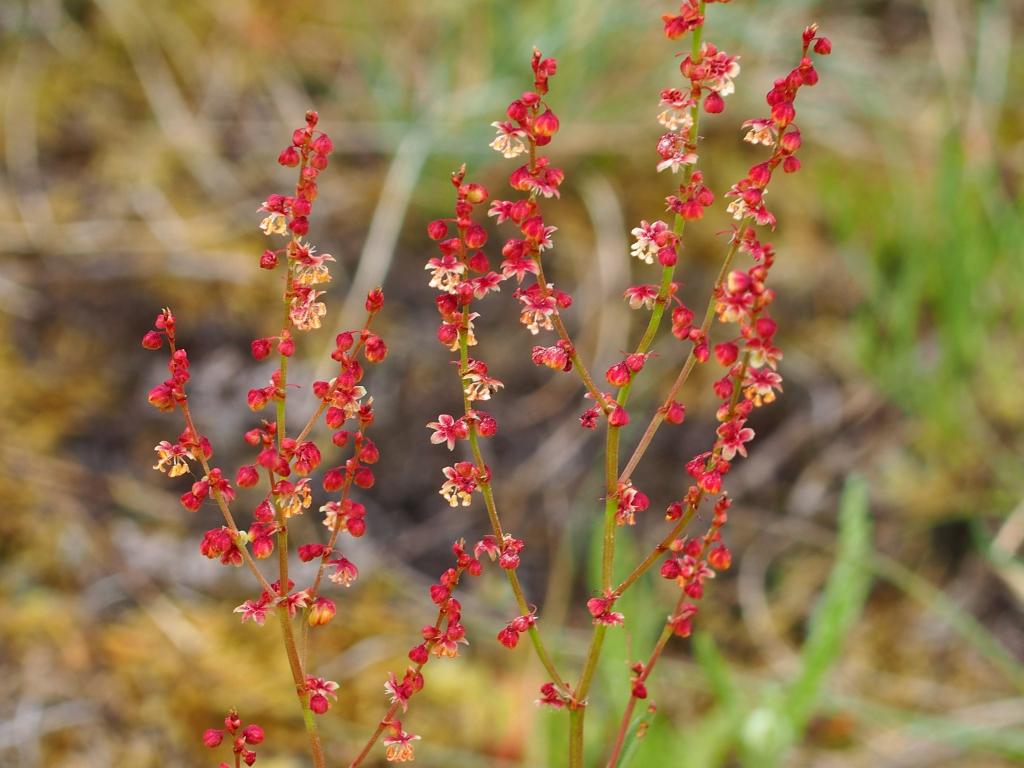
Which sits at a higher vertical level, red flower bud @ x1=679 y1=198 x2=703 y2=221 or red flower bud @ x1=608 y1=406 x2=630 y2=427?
red flower bud @ x1=679 y1=198 x2=703 y2=221

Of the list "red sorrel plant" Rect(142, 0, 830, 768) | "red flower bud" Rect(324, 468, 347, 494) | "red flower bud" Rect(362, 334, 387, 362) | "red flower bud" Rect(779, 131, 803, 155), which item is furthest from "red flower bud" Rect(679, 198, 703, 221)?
"red flower bud" Rect(324, 468, 347, 494)

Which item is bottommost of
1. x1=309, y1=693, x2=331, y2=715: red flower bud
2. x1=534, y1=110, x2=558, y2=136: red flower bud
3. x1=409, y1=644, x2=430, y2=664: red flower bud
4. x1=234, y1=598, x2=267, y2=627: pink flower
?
x1=309, y1=693, x2=331, y2=715: red flower bud

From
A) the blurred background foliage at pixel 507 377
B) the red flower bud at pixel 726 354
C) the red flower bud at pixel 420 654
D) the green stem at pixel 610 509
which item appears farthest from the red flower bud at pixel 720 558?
the blurred background foliage at pixel 507 377

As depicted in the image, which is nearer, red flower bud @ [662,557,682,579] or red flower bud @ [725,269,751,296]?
red flower bud @ [725,269,751,296]

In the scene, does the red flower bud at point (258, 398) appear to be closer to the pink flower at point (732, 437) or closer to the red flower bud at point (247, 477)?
the red flower bud at point (247, 477)

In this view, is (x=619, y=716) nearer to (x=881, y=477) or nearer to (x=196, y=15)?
(x=881, y=477)

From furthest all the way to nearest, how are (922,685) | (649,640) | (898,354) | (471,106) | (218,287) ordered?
(471,106)
(218,287)
(898,354)
(922,685)
(649,640)

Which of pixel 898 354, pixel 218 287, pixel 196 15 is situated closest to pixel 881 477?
pixel 898 354

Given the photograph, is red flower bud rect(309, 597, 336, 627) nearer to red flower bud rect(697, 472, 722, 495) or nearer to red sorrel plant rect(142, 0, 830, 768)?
red sorrel plant rect(142, 0, 830, 768)

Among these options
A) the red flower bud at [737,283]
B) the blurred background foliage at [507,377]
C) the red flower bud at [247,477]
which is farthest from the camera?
the blurred background foliage at [507,377]
